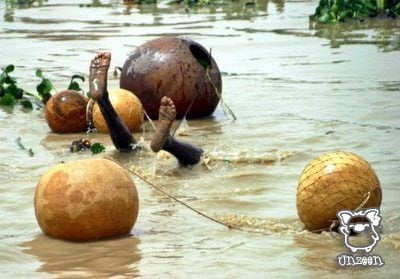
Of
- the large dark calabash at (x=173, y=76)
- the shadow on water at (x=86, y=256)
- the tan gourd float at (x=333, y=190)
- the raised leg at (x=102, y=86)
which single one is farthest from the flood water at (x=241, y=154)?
the raised leg at (x=102, y=86)

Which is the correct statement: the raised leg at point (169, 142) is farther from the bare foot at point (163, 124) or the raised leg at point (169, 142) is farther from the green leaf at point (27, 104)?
the green leaf at point (27, 104)

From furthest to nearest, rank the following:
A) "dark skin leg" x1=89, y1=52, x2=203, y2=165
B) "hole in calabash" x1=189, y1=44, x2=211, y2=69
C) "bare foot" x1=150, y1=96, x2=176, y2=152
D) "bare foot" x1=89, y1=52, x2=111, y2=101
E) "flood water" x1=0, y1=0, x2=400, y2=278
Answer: "hole in calabash" x1=189, y1=44, x2=211, y2=69 → "bare foot" x1=89, y1=52, x2=111, y2=101 → "dark skin leg" x1=89, y1=52, x2=203, y2=165 → "bare foot" x1=150, y1=96, x2=176, y2=152 → "flood water" x1=0, y1=0, x2=400, y2=278

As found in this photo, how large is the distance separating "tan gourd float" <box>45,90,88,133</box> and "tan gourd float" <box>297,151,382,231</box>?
4.11 m

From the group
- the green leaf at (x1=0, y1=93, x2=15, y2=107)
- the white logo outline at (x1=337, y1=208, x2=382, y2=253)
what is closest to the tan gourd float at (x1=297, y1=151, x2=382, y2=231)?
the white logo outline at (x1=337, y1=208, x2=382, y2=253)

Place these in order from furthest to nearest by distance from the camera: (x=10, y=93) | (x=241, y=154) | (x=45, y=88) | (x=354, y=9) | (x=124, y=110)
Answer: (x=354, y=9) < (x=10, y=93) < (x=45, y=88) < (x=124, y=110) < (x=241, y=154)

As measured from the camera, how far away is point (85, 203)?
566 cm

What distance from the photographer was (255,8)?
974 inches

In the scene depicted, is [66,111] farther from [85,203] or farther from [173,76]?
[85,203]

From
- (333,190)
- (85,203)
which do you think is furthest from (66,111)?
(333,190)

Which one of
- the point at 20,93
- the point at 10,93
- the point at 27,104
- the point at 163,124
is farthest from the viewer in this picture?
the point at 20,93

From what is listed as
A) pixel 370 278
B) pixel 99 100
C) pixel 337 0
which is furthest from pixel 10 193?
pixel 337 0

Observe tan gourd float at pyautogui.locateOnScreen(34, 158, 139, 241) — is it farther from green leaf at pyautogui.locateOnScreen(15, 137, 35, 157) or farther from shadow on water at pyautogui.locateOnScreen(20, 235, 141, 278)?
green leaf at pyautogui.locateOnScreen(15, 137, 35, 157)

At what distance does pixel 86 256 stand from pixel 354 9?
15252mm

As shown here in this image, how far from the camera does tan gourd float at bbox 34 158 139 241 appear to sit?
5664 millimetres
